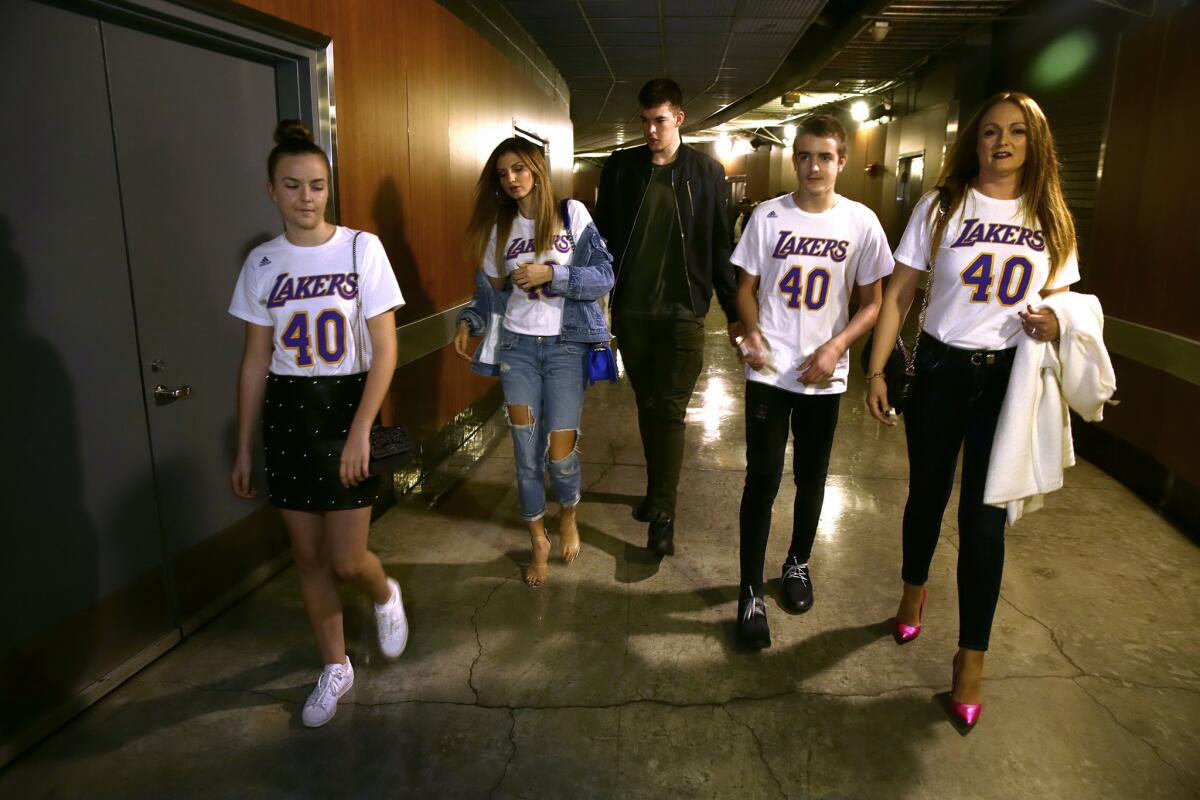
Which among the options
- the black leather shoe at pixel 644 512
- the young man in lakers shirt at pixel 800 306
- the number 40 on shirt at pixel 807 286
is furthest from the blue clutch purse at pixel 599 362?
the black leather shoe at pixel 644 512

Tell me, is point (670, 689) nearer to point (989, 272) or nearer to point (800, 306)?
point (800, 306)

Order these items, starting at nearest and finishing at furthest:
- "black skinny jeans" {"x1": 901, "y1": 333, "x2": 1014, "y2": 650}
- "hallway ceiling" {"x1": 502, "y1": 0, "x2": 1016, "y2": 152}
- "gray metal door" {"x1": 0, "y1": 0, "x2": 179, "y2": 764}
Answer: "gray metal door" {"x1": 0, "y1": 0, "x2": 179, "y2": 764}
"black skinny jeans" {"x1": 901, "y1": 333, "x2": 1014, "y2": 650}
"hallway ceiling" {"x1": 502, "y1": 0, "x2": 1016, "y2": 152}

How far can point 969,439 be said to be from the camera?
2.39m

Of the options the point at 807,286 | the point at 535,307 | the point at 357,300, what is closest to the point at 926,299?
the point at 807,286

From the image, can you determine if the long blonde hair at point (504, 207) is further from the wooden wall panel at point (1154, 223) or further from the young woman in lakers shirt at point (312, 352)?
the wooden wall panel at point (1154, 223)

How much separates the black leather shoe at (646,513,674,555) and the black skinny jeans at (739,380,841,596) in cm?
66

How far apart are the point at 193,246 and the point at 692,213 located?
196 cm

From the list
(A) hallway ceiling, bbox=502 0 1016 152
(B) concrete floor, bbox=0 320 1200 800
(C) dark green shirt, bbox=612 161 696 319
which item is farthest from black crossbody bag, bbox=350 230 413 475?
(A) hallway ceiling, bbox=502 0 1016 152

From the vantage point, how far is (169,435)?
2688 mm

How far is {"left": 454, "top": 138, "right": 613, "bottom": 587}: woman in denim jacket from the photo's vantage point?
2980 mm

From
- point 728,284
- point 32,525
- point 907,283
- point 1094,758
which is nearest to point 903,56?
point 728,284

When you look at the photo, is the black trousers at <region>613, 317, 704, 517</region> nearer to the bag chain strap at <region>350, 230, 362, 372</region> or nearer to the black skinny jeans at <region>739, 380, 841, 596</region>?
the black skinny jeans at <region>739, 380, 841, 596</region>

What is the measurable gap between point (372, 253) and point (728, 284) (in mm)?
1733

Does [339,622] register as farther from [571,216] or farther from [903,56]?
[903,56]
